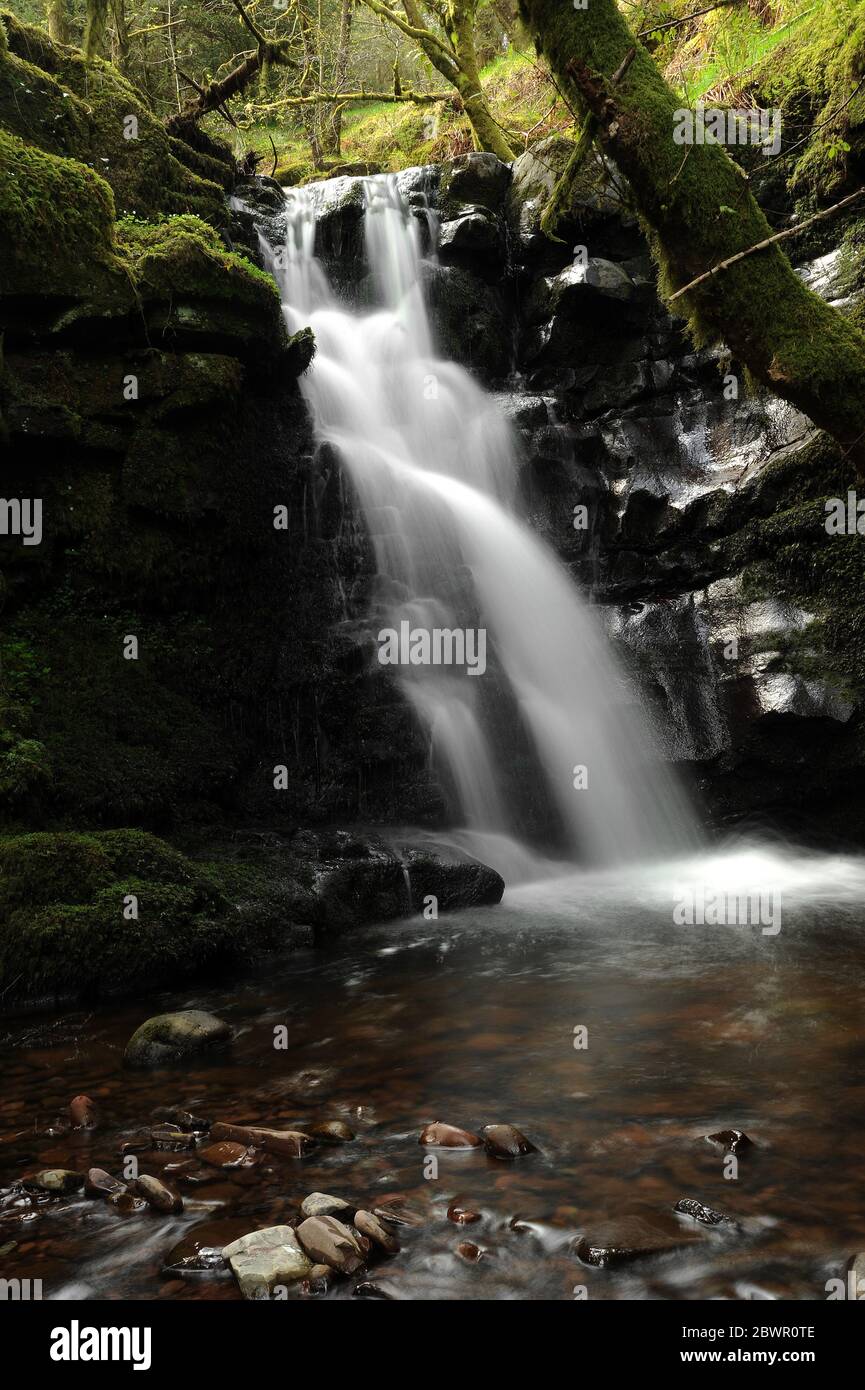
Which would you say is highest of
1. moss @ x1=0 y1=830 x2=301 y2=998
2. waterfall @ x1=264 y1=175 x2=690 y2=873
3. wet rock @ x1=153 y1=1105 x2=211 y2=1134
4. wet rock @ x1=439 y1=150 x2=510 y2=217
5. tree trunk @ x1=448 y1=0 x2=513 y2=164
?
tree trunk @ x1=448 y1=0 x2=513 y2=164

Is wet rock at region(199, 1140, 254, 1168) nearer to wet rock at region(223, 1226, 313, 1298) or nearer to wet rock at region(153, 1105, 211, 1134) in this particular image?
wet rock at region(153, 1105, 211, 1134)

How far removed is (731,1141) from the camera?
3.13 m

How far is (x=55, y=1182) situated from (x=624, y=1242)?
188cm

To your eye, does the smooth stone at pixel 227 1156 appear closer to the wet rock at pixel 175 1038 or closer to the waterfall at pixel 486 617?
the wet rock at pixel 175 1038

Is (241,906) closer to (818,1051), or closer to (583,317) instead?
(818,1051)

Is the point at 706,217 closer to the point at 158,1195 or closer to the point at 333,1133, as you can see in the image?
the point at 333,1133

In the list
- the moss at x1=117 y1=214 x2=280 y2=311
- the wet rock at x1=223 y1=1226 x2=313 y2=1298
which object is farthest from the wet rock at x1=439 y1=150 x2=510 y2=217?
the wet rock at x1=223 y1=1226 x2=313 y2=1298

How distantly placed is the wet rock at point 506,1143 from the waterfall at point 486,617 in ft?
16.1

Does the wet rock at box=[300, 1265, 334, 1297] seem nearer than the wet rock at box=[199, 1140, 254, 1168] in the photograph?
Yes

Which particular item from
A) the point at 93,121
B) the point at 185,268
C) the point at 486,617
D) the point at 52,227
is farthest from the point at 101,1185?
the point at 93,121

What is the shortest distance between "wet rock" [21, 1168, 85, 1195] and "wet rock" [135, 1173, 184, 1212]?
0.76ft

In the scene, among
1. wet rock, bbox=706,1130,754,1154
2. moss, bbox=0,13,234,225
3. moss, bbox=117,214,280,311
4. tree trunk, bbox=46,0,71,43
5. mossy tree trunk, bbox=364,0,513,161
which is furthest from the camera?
mossy tree trunk, bbox=364,0,513,161

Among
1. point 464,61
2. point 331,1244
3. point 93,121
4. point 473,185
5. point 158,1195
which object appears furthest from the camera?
point 464,61

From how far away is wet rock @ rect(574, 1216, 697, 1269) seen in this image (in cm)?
252
